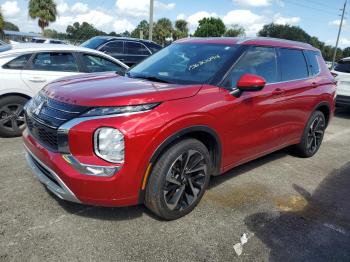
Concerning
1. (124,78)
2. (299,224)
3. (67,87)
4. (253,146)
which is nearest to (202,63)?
(124,78)

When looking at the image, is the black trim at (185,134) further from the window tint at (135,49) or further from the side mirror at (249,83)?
the window tint at (135,49)

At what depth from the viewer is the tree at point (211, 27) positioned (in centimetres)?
7844

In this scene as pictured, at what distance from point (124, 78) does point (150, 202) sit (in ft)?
4.80

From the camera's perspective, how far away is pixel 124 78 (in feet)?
12.4

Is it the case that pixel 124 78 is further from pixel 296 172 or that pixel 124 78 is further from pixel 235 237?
pixel 296 172

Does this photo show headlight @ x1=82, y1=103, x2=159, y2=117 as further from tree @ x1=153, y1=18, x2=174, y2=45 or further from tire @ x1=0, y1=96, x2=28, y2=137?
tree @ x1=153, y1=18, x2=174, y2=45

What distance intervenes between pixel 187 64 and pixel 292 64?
1.70 metres

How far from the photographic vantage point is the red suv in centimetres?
276

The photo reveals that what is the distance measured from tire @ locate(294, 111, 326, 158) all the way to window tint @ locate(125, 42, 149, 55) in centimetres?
721

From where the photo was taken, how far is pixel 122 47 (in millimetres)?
10977

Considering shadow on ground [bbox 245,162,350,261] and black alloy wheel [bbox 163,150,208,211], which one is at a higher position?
black alloy wheel [bbox 163,150,208,211]

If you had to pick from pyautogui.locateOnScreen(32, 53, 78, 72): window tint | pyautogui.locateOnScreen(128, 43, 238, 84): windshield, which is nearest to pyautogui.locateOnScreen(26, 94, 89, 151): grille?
pyautogui.locateOnScreen(128, 43, 238, 84): windshield

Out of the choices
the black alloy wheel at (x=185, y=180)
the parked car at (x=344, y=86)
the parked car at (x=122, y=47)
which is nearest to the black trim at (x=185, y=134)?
the black alloy wheel at (x=185, y=180)

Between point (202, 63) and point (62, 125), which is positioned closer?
point (62, 125)
